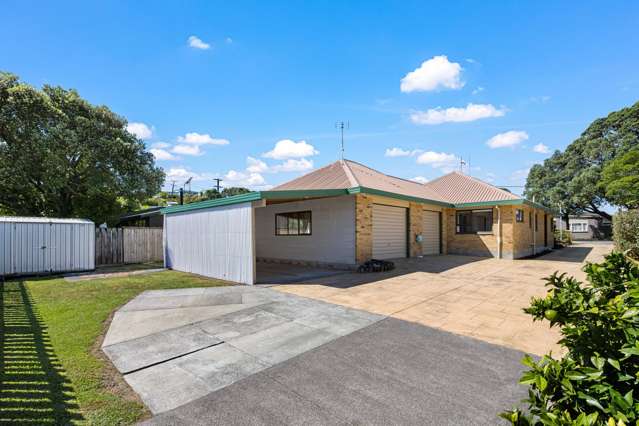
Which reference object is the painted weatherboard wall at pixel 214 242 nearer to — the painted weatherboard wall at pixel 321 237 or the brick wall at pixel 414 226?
the painted weatherboard wall at pixel 321 237

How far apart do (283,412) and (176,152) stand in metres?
32.3

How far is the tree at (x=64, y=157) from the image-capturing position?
15391mm

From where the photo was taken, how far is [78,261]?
1195 centimetres

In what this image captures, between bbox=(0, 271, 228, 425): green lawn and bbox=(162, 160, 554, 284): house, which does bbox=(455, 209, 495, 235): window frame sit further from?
bbox=(0, 271, 228, 425): green lawn

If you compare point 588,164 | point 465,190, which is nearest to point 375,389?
point 465,190

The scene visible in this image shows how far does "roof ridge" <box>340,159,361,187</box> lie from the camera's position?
11965 millimetres

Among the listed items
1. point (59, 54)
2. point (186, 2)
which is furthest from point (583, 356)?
point (59, 54)

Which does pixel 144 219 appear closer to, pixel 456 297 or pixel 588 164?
pixel 456 297

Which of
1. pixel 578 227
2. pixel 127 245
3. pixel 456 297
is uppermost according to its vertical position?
pixel 127 245

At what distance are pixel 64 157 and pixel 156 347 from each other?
676 inches

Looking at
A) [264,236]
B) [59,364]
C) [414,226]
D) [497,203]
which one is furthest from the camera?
[264,236]

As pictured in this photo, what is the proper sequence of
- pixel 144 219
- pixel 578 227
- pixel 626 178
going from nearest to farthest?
1. pixel 626 178
2. pixel 144 219
3. pixel 578 227

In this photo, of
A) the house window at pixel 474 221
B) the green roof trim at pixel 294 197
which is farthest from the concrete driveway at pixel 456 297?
the house window at pixel 474 221

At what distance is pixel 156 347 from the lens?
4.34 meters
